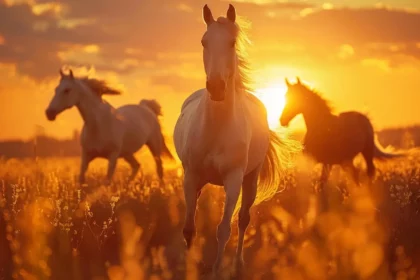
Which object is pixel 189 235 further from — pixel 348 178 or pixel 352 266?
pixel 348 178

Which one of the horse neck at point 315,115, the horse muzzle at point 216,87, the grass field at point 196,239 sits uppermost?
the horse muzzle at point 216,87

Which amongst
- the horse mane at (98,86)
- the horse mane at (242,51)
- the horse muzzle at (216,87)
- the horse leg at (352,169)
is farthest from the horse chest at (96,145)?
the horse muzzle at (216,87)

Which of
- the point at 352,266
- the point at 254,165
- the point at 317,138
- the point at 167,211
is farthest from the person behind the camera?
the point at 317,138

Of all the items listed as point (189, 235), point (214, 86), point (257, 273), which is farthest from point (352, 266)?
point (214, 86)

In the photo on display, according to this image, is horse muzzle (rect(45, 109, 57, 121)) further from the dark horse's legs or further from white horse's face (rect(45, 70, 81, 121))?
the dark horse's legs

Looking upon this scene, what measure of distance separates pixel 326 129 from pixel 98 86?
483 centimetres

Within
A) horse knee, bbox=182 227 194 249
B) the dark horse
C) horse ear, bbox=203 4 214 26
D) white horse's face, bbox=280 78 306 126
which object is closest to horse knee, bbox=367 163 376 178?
the dark horse

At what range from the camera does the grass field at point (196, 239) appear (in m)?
6.55

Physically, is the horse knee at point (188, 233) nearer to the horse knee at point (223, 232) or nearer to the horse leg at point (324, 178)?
the horse knee at point (223, 232)

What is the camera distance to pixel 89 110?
14.2 metres

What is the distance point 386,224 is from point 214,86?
11.0 feet

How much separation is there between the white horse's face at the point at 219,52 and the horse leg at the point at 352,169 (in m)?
8.53

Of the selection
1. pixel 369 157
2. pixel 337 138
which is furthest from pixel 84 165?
pixel 369 157

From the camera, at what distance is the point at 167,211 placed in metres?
9.22
